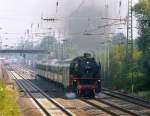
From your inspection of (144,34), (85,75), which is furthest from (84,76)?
(144,34)

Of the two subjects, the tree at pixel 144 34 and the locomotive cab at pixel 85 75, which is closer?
the locomotive cab at pixel 85 75

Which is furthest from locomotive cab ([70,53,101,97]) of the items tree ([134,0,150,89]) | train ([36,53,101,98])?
tree ([134,0,150,89])

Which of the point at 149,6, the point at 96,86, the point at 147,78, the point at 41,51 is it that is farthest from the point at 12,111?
the point at 41,51

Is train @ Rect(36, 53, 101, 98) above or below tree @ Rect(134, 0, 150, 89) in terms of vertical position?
below

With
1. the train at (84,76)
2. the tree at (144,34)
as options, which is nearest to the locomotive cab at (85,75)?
the train at (84,76)

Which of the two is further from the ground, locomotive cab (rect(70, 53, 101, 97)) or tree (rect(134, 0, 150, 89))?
tree (rect(134, 0, 150, 89))

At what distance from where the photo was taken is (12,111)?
23797mm

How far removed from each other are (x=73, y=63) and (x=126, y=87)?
10188 millimetres

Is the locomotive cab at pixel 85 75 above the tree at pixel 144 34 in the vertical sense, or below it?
below

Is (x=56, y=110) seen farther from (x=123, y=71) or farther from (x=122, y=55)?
(x=122, y=55)

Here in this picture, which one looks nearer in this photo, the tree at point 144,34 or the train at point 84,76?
the train at point 84,76

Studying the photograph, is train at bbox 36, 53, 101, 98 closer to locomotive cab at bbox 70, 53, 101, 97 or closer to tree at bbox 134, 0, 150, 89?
locomotive cab at bbox 70, 53, 101, 97

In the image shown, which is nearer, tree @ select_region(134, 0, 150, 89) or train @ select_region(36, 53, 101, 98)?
train @ select_region(36, 53, 101, 98)

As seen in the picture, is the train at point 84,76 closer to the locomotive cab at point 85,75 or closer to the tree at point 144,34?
the locomotive cab at point 85,75
